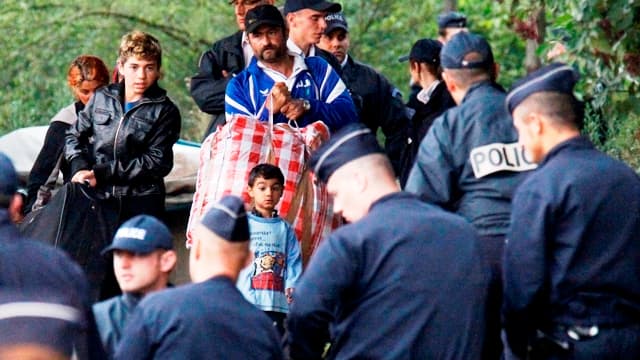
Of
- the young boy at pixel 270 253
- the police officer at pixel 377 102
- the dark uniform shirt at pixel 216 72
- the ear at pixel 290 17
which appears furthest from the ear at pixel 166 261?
the police officer at pixel 377 102

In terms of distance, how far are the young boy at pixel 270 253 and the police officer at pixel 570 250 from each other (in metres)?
2.88

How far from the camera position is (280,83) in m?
11.4

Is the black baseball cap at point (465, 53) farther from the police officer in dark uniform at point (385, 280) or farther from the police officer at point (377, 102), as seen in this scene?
the police officer at point (377, 102)

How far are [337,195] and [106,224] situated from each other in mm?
4129

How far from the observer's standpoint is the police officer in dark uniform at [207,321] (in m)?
7.59

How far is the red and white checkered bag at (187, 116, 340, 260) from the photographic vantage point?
37.5 feet

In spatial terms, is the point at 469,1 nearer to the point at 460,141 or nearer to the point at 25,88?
the point at 25,88

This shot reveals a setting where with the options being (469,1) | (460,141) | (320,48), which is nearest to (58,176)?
(320,48)

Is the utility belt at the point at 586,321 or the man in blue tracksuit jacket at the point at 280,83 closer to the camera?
the utility belt at the point at 586,321

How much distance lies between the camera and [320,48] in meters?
13.1

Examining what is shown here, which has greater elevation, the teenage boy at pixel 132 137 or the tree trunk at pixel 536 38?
the teenage boy at pixel 132 137

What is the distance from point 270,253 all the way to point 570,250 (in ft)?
10.4

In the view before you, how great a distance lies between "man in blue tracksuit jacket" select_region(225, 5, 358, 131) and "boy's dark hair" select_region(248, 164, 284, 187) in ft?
1.11

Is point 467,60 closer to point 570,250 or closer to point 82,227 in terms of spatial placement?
point 570,250
